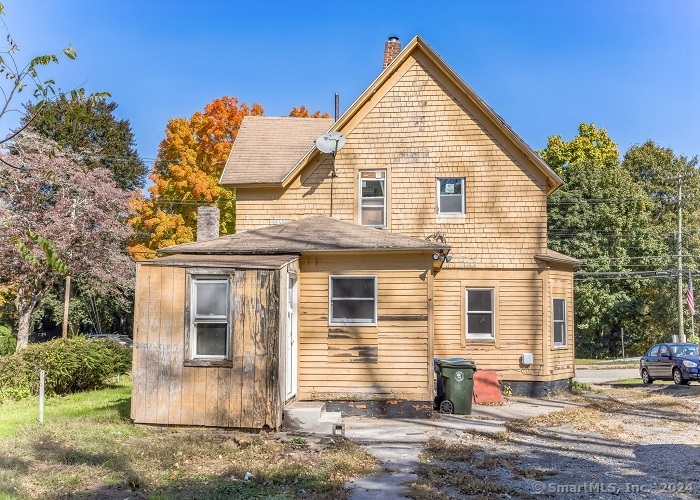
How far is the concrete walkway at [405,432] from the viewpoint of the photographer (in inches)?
312

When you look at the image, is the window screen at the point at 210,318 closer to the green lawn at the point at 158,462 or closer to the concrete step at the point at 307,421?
the green lawn at the point at 158,462

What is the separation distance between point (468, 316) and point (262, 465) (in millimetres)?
10073

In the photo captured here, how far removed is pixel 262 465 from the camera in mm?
8594

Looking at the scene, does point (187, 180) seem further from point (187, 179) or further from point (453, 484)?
point (453, 484)

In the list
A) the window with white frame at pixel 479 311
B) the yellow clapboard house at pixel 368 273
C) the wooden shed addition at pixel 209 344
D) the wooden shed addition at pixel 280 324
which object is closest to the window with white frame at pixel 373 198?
the yellow clapboard house at pixel 368 273

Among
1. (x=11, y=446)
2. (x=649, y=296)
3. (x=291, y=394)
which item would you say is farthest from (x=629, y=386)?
(x=649, y=296)

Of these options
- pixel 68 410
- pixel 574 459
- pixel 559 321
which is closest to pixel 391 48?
pixel 559 321

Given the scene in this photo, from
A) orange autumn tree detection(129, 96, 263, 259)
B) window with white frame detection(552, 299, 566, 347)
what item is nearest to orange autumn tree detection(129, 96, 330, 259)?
orange autumn tree detection(129, 96, 263, 259)

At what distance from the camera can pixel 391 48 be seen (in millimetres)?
20234

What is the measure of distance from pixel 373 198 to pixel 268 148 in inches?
173

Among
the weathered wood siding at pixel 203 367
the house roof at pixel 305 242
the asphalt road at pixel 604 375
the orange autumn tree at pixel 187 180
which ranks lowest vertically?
the asphalt road at pixel 604 375

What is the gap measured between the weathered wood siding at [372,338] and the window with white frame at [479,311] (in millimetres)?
4232

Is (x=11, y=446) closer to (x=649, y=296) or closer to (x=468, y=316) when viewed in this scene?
(x=468, y=316)

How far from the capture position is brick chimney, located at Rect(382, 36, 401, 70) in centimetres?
2011
